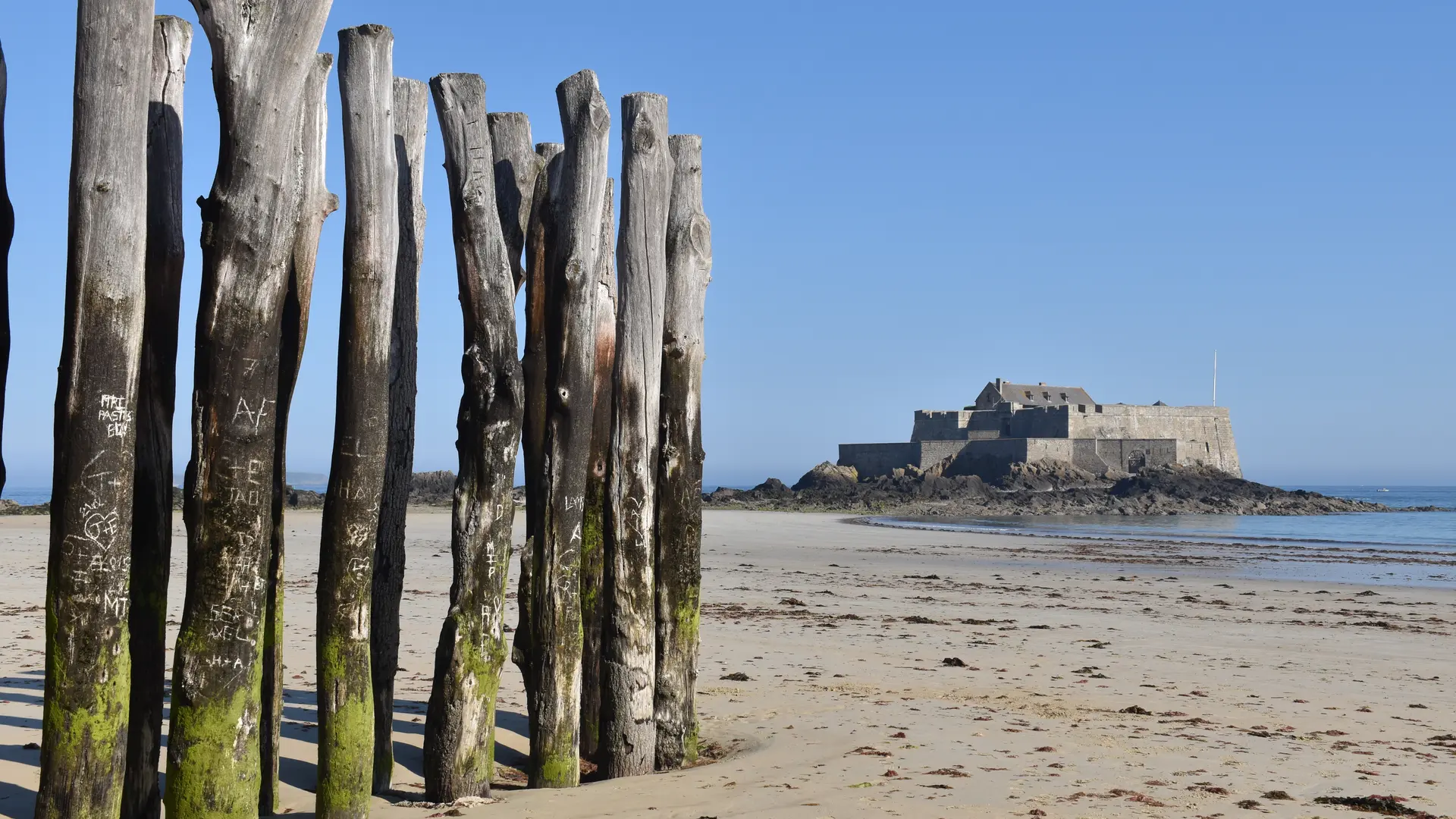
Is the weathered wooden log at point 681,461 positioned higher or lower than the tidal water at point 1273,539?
higher

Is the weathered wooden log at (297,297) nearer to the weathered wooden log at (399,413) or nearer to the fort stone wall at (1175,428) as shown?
the weathered wooden log at (399,413)

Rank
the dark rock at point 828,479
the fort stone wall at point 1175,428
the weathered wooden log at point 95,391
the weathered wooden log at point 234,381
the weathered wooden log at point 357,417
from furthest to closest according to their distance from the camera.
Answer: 1. the fort stone wall at point 1175,428
2. the dark rock at point 828,479
3. the weathered wooden log at point 357,417
4. the weathered wooden log at point 234,381
5. the weathered wooden log at point 95,391

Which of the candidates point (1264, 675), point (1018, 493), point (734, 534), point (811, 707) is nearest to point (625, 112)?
point (811, 707)

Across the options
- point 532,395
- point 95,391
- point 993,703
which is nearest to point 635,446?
point 532,395

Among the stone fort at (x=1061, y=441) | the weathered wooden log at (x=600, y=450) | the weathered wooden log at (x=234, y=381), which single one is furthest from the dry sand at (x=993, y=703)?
the stone fort at (x=1061, y=441)

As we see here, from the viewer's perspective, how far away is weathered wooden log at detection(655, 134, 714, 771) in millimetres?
5672

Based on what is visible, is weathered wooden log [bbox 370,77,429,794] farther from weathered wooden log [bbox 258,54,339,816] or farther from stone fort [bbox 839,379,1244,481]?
stone fort [bbox 839,379,1244,481]

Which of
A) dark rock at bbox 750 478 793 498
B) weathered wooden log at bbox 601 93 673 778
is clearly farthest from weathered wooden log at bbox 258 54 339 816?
dark rock at bbox 750 478 793 498

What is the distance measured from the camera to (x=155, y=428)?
4.07 metres

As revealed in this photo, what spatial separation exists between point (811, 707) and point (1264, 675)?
367 centimetres

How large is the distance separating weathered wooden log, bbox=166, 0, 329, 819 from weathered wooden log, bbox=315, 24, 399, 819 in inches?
16.1

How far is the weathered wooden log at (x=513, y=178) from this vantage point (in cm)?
527

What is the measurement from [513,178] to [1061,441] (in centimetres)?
5722

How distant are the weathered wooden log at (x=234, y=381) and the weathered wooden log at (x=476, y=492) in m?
0.99
